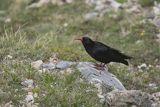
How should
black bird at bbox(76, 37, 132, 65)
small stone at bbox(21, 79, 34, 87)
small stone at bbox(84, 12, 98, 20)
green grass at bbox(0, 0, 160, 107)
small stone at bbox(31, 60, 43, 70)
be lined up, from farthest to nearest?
small stone at bbox(84, 12, 98, 20), black bird at bbox(76, 37, 132, 65), small stone at bbox(31, 60, 43, 70), small stone at bbox(21, 79, 34, 87), green grass at bbox(0, 0, 160, 107)

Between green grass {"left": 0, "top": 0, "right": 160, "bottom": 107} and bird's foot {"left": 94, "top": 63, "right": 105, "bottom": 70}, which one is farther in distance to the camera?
bird's foot {"left": 94, "top": 63, "right": 105, "bottom": 70}

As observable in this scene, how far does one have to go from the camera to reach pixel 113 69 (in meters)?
12.2

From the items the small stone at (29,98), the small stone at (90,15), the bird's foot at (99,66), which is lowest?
the small stone at (90,15)

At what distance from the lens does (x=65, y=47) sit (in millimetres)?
12820

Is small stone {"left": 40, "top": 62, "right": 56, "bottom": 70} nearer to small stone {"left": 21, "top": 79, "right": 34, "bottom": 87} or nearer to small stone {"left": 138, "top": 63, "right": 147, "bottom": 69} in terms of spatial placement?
small stone {"left": 21, "top": 79, "right": 34, "bottom": 87}

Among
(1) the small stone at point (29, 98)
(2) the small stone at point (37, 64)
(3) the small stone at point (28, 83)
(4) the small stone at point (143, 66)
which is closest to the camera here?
(1) the small stone at point (29, 98)

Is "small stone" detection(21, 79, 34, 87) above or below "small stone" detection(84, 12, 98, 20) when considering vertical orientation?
above

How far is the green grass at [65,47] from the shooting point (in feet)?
31.9

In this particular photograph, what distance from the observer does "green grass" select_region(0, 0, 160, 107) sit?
31.9 feet

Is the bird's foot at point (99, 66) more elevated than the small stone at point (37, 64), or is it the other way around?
the small stone at point (37, 64)

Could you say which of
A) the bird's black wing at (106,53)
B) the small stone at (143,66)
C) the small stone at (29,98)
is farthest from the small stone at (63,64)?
the small stone at (143,66)

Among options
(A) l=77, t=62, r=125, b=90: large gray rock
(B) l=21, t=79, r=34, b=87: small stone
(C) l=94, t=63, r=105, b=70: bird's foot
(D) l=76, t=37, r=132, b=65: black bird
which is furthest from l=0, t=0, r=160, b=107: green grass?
(D) l=76, t=37, r=132, b=65: black bird

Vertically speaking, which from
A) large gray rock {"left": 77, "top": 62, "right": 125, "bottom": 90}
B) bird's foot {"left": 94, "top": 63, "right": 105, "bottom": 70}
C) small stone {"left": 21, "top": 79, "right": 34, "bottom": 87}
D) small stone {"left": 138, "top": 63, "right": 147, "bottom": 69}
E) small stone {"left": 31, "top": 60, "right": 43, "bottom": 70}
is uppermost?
small stone {"left": 21, "top": 79, "right": 34, "bottom": 87}

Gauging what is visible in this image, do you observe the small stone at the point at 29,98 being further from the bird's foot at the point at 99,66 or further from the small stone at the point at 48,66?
the bird's foot at the point at 99,66
